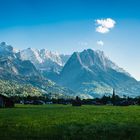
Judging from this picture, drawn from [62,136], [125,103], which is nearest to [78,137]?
[62,136]

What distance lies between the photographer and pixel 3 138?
2111 cm

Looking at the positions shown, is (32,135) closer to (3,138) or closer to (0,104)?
(3,138)

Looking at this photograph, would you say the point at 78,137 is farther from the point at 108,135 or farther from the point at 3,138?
the point at 3,138

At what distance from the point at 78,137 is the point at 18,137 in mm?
4185

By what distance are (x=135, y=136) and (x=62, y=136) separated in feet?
16.8

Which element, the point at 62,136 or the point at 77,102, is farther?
the point at 77,102

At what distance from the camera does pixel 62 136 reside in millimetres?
22266

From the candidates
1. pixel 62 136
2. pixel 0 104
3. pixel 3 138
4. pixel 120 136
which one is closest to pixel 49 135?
pixel 62 136

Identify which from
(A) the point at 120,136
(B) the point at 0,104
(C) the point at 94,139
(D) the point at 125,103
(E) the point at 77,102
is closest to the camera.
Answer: (C) the point at 94,139

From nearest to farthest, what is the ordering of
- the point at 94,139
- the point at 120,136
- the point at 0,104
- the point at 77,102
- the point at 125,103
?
the point at 94,139 < the point at 120,136 < the point at 0,104 < the point at 77,102 < the point at 125,103

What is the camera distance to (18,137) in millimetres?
21859

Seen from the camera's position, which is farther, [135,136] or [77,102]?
[77,102]

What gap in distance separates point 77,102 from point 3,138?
13400 centimetres

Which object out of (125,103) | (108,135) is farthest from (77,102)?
(108,135)
